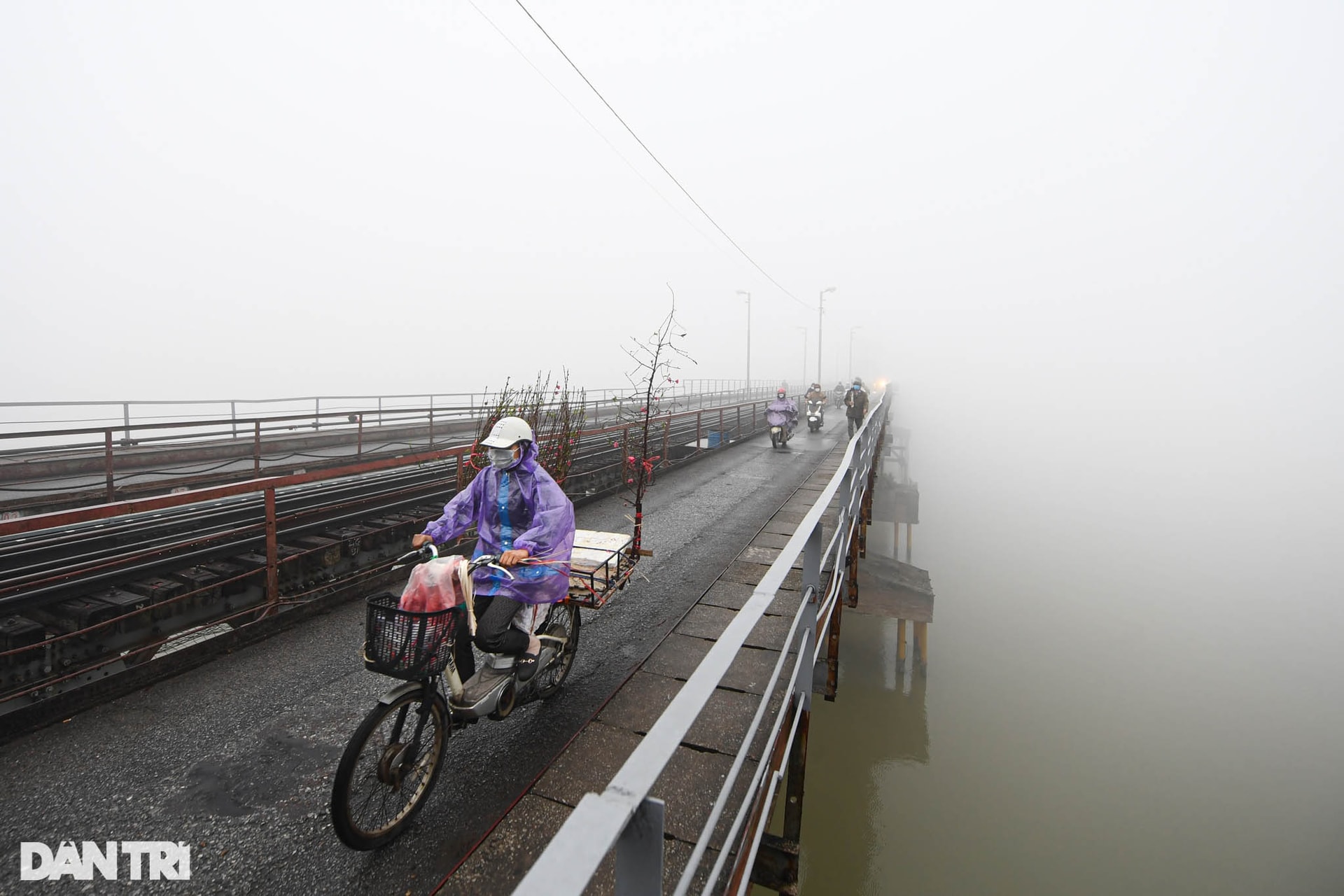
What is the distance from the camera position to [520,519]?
3752 millimetres

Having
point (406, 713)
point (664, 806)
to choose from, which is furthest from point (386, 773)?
point (664, 806)

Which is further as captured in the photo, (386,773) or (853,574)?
(853,574)

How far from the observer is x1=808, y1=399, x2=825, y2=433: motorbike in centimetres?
2258

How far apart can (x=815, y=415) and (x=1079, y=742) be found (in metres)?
12.6

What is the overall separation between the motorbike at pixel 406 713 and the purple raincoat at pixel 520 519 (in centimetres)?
22

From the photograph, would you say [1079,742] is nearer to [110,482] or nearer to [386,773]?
[386,773]

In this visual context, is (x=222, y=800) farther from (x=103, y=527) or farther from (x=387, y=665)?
(x=103, y=527)

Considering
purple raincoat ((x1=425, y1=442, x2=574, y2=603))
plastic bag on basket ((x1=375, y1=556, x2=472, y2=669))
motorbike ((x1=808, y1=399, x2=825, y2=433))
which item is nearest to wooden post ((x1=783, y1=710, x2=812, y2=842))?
purple raincoat ((x1=425, y1=442, x2=574, y2=603))

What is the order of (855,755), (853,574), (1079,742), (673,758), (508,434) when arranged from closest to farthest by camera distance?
(508,434) → (673,758) → (853,574) → (855,755) → (1079,742)

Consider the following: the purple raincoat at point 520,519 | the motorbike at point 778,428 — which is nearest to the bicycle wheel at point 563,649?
the purple raincoat at point 520,519

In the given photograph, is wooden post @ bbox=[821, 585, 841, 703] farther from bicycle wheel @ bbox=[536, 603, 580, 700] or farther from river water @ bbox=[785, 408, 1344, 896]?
river water @ bbox=[785, 408, 1344, 896]

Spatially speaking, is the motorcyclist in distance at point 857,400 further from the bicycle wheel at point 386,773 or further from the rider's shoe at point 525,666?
the bicycle wheel at point 386,773

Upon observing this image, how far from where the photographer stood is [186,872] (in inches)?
110

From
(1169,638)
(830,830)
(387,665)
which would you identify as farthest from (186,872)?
(1169,638)
